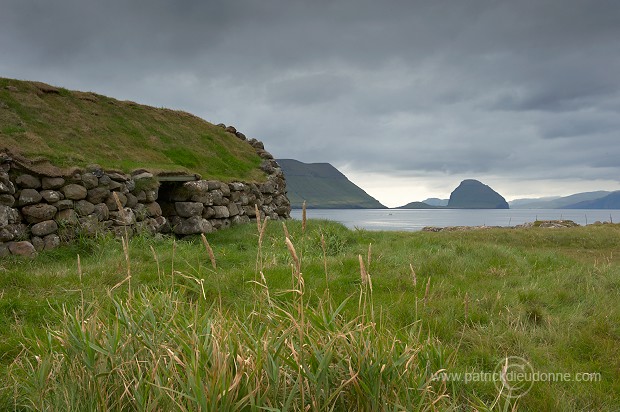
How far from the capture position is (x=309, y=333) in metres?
3.57

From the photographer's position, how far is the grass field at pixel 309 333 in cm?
276

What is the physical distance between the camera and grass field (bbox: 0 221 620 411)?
2758mm

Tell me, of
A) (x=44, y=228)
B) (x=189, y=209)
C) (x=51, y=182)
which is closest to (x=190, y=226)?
(x=189, y=209)

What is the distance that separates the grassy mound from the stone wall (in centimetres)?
68

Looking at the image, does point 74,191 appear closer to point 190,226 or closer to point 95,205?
point 95,205

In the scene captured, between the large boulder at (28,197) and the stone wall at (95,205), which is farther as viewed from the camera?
the large boulder at (28,197)

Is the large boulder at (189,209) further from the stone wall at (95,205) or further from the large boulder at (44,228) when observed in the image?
the large boulder at (44,228)

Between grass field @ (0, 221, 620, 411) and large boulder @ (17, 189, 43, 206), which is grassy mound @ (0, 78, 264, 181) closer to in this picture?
large boulder @ (17, 189, 43, 206)

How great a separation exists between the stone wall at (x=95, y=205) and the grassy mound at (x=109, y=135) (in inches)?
26.9

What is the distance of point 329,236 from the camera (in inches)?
492

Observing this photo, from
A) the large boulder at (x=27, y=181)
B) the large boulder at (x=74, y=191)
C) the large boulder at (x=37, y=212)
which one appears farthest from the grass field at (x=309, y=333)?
the large boulder at (x=27, y=181)

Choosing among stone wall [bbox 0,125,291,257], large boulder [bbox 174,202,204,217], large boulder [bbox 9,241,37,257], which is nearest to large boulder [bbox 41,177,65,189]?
stone wall [bbox 0,125,291,257]

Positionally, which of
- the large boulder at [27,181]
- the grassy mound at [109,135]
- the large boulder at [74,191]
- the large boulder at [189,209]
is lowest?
the large boulder at [189,209]

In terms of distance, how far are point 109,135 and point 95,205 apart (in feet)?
16.6
